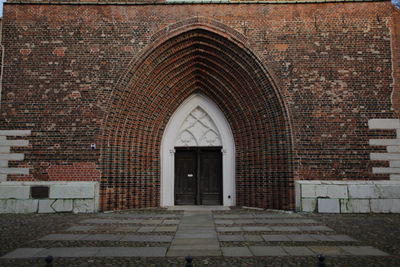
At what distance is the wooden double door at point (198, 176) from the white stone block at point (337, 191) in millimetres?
4118

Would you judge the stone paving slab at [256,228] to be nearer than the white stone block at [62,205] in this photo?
Yes

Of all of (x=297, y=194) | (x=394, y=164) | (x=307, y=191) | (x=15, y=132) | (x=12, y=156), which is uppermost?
(x=15, y=132)

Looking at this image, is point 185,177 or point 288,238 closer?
point 288,238

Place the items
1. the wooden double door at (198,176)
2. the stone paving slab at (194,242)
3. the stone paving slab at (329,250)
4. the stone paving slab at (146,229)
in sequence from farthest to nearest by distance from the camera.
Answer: the wooden double door at (198,176)
the stone paving slab at (146,229)
the stone paving slab at (194,242)
the stone paving slab at (329,250)

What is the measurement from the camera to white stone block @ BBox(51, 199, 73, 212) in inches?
398

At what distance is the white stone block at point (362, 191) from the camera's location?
1009 cm

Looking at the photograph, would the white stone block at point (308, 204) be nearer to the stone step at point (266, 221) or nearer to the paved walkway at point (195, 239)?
the paved walkway at point (195, 239)

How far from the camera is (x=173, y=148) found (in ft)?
41.9

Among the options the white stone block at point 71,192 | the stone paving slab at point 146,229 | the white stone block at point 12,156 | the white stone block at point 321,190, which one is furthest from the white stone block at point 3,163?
the white stone block at point 321,190

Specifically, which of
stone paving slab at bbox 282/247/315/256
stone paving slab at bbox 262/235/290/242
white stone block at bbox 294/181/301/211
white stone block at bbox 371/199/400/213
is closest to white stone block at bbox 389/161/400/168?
white stone block at bbox 371/199/400/213

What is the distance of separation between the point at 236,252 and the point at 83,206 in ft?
20.9

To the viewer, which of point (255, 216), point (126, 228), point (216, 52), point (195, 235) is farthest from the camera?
point (216, 52)

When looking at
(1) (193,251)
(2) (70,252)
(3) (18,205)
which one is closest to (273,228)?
(1) (193,251)

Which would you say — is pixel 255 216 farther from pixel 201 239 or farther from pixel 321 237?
pixel 201 239
